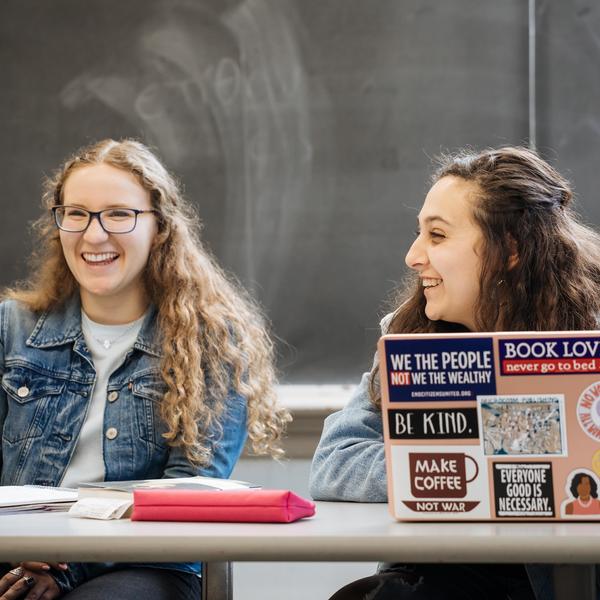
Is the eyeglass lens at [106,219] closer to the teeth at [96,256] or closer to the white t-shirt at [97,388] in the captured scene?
the teeth at [96,256]

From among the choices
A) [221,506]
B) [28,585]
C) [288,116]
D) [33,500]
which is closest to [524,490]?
[221,506]

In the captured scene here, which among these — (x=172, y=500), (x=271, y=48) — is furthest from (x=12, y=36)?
(x=172, y=500)

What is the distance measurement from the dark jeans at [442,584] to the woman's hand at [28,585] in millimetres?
551

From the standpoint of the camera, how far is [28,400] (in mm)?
2062

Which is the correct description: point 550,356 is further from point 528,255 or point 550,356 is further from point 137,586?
point 137,586

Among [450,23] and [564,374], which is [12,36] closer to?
[450,23]

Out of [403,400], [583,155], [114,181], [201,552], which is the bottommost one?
[201,552]

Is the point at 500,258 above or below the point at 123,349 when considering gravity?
above

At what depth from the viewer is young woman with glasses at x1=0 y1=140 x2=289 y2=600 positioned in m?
2.03

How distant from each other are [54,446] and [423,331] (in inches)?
31.9

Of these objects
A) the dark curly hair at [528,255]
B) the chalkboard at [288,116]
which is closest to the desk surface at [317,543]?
the dark curly hair at [528,255]

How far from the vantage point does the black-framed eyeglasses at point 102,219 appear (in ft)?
7.06

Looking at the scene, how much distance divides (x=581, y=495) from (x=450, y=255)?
650mm

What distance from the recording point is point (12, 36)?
289cm
